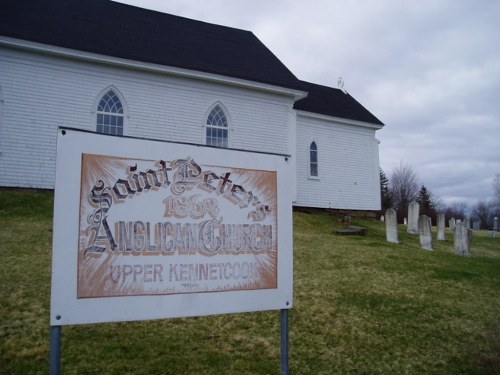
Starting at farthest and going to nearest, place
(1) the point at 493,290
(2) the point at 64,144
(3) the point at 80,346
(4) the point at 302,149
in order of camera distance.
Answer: (4) the point at 302,149
(1) the point at 493,290
(3) the point at 80,346
(2) the point at 64,144

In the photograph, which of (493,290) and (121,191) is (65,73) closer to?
(121,191)

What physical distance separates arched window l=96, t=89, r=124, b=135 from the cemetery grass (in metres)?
8.08

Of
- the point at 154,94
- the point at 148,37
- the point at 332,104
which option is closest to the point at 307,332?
the point at 154,94

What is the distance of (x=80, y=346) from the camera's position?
5.56 meters

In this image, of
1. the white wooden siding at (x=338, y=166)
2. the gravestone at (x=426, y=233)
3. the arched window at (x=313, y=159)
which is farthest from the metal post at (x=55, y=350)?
the arched window at (x=313, y=159)

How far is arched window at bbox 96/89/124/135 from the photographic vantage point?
17219 millimetres

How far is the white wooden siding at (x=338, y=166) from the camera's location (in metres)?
22.8

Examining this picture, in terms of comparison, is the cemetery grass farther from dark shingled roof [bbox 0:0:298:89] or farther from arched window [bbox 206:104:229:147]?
arched window [bbox 206:104:229:147]

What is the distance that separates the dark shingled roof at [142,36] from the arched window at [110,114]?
5.82 ft

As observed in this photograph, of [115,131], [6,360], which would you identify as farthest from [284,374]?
[115,131]

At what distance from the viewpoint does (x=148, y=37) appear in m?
19.6

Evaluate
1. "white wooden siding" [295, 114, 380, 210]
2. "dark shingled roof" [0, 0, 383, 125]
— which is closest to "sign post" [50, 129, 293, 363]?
"dark shingled roof" [0, 0, 383, 125]

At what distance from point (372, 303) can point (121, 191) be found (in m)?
5.73

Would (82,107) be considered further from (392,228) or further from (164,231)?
(164,231)
